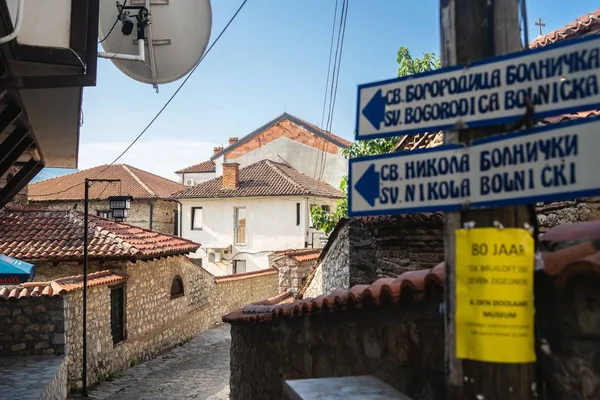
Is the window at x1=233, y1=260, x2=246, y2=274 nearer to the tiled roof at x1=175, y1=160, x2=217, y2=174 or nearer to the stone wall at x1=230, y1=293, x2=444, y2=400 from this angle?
the tiled roof at x1=175, y1=160, x2=217, y2=174

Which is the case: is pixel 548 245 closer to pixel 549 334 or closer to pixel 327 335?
pixel 549 334

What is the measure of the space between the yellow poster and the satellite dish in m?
4.95

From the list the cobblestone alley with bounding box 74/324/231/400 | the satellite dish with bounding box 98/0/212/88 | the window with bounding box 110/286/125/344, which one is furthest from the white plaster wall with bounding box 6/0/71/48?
the window with bounding box 110/286/125/344

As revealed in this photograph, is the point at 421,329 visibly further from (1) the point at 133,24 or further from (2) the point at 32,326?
(2) the point at 32,326

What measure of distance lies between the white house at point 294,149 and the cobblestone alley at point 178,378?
1621 centimetres

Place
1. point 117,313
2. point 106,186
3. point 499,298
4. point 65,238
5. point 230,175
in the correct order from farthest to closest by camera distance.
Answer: point 106,186 → point 230,175 → point 65,238 → point 117,313 → point 499,298

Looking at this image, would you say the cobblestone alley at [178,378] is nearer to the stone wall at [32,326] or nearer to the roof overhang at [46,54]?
the stone wall at [32,326]

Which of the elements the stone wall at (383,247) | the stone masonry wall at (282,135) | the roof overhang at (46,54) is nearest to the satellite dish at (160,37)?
the roof overhang at (46,54)

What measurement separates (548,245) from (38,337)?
839 centimetres

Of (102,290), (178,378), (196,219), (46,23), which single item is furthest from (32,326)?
(196,219)

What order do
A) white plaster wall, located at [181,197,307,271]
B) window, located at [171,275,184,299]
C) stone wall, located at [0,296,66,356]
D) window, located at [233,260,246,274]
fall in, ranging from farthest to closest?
window, located at [233,260,246,274], white plaster wall, located at [181,197,307,271], window, located at [171,275,184,299], stone wall, located at [0,296,66,356]

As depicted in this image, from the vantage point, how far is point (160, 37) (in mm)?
5758

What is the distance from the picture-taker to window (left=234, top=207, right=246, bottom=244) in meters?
27.8

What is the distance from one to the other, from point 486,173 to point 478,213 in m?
0.14
